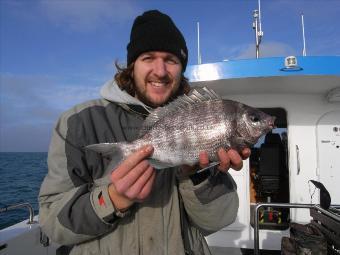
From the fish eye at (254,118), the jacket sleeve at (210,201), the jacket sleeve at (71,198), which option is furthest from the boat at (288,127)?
the jacket sleeve at (71,198)

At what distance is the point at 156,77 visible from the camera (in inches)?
93.1

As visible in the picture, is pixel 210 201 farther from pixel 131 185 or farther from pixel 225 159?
pixel 131 185

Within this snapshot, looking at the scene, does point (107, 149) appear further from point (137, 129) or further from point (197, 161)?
point (197, 161)

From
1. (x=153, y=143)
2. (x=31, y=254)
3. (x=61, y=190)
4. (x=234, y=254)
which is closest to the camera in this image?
(x=61, y=190)

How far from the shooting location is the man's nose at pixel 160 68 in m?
2.35

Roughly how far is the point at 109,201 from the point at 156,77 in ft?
2.94

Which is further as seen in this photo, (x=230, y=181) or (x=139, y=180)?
(x=230, y=181)

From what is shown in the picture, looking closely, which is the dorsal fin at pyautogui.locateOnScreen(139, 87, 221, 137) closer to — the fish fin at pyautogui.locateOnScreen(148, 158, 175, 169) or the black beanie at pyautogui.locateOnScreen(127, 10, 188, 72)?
Result: the fish fin at pyautogui.locateOnScreen(148, 158, 175, 169)

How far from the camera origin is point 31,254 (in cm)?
457

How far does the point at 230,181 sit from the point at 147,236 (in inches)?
28.0

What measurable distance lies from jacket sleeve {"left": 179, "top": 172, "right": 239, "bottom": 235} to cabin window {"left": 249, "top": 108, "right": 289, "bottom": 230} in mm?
4661

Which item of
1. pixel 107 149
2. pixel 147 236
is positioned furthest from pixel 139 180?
pixel 147 236

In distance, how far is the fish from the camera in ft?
7.44

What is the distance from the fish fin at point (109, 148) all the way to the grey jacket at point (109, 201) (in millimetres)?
65
